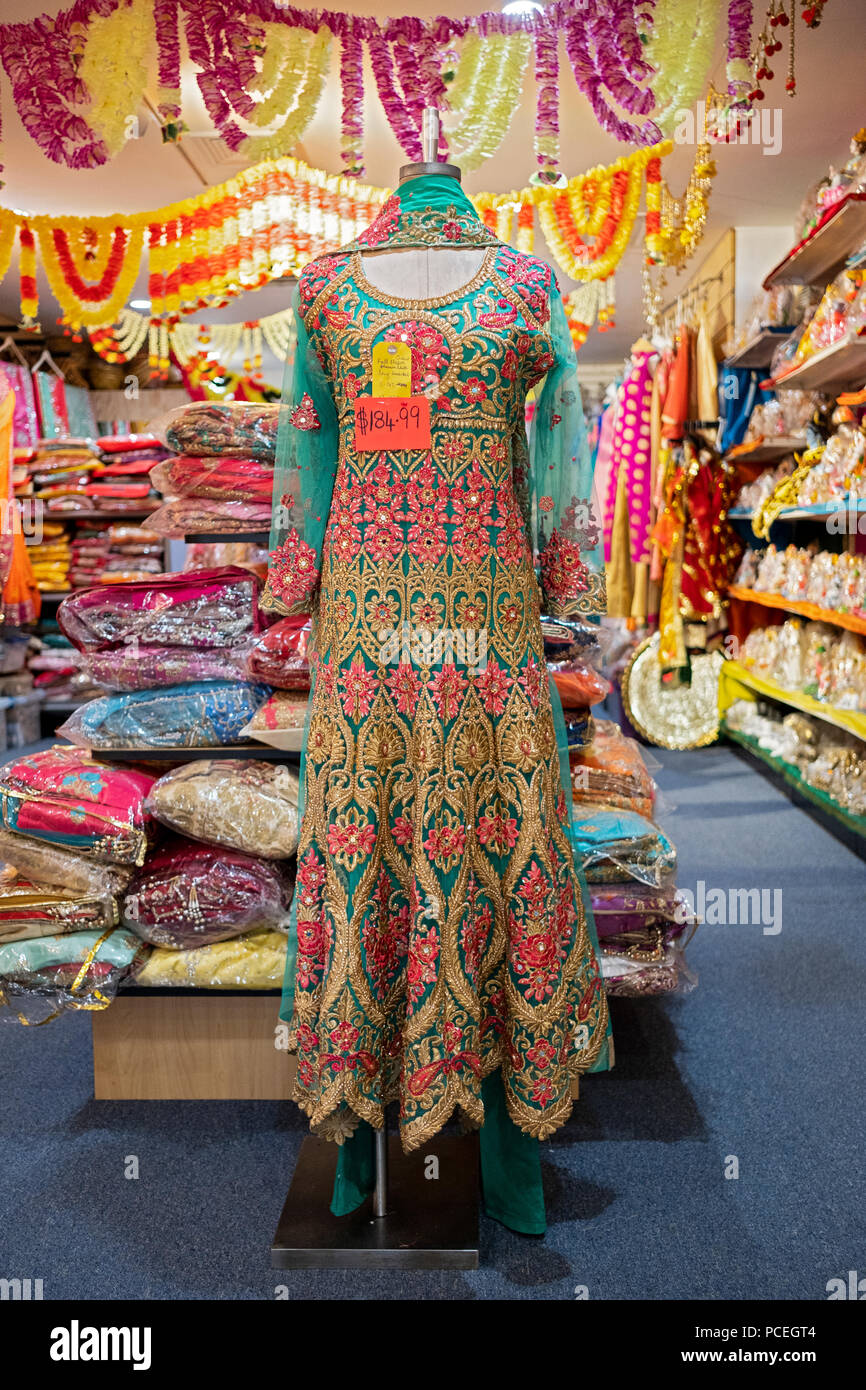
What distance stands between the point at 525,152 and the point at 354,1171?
162 inches

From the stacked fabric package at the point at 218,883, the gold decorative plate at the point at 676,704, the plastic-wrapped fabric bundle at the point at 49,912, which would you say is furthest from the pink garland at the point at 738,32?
the gold decorative plate at the point at 676,704

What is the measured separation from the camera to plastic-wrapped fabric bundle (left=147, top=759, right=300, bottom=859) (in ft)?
6.87

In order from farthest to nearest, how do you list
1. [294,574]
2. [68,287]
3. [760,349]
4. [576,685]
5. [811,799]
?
[760,349], [811,799], [68,287], [576,685], [294,574]

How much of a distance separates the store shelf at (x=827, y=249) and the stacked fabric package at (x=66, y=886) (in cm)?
294

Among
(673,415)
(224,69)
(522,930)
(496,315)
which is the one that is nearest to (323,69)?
(224,69)

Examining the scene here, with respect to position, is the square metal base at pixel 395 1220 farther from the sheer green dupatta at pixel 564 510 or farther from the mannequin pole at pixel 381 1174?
the sheer green dupatta at pixel 564 510

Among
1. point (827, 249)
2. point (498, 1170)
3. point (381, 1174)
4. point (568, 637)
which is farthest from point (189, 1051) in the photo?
point (827, 249)

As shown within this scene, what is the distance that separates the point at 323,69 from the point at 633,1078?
2.49m

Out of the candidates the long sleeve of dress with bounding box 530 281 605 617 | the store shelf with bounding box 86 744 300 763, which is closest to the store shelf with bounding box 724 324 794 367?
the long sleeve of dress with bounding box 530 281 605 617

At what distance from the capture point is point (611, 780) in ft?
8.34

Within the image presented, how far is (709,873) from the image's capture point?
3668mm

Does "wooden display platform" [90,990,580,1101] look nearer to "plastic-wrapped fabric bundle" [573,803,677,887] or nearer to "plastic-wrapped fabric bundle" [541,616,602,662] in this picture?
"plastic-wrapped fabric bundle" [573,803,677,887]

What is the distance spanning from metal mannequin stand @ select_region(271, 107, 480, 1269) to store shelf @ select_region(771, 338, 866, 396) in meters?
2.37

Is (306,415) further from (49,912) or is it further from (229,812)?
(49,912)
